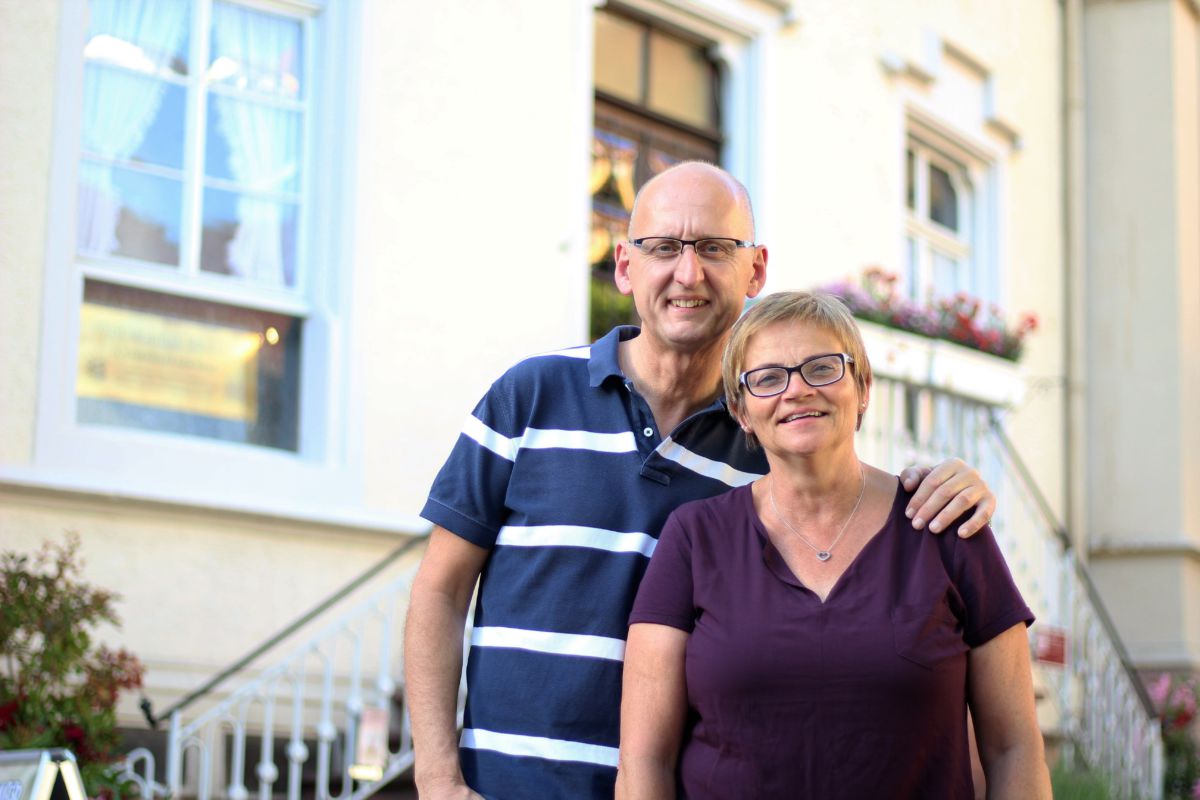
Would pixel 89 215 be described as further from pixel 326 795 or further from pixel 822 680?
pixel 822 680

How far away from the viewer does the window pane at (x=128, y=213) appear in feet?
21.2

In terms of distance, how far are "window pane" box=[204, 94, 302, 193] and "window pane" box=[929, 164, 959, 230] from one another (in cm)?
568

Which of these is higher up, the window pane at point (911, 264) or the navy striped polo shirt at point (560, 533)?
the window pane at point (911, 264)

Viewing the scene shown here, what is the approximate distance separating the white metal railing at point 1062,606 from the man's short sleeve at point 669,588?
19.1 feet

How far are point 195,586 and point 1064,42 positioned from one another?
28.8 ft

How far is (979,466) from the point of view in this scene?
29.7 feet

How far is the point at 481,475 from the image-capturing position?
2.81 m

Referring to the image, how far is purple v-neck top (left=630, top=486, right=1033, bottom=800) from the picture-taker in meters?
2.43

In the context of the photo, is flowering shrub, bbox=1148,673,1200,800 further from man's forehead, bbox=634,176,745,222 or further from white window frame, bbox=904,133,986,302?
man's forehead, bbox=634,176,745,222

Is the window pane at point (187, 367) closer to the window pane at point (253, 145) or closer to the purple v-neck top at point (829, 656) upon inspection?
the window pane at point (253, 145)

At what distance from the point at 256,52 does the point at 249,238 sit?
0.84 m

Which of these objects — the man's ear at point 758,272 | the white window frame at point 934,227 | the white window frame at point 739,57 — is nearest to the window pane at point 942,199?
the white window frame at point 934,227

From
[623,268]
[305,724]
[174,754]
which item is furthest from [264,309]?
[623,268]

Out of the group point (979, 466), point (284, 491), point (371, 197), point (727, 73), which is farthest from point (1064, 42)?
point (284, 491)
